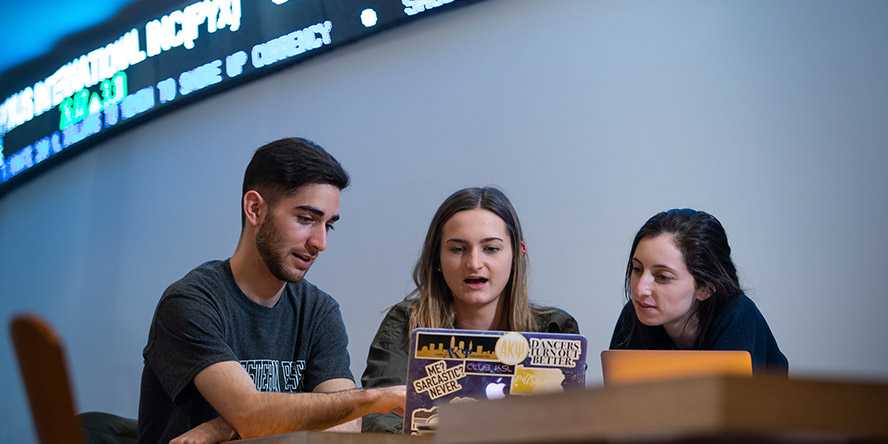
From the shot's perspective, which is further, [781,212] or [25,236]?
[25,236]

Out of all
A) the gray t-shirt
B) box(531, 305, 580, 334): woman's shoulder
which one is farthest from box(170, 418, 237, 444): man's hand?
box(531, 305, 580, 334): woman's shoulder

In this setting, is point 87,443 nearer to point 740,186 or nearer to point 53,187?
point 53,187

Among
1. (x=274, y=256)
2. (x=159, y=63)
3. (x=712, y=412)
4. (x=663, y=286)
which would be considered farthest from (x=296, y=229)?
(x=159, y=63)

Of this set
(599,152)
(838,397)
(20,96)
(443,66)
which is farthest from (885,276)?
(20,96)

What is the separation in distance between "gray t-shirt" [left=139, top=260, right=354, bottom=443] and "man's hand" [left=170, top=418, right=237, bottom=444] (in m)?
0.14

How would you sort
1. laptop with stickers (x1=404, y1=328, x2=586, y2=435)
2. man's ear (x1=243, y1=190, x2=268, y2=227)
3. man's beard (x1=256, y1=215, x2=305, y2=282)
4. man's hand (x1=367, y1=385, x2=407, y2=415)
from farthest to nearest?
man's ear (x1=243, y1=190, x2=268, y2=227) < man's beard (x1=256, y1=215, x2=305, y2=282) < man's hand (x1=367, y1=385, x2=407, y2=415) < laptop with stickers (x1=404, y1=328, x2=586, y2=435)

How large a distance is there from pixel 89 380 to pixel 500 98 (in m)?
2.63

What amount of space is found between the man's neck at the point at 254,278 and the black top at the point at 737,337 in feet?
2.91

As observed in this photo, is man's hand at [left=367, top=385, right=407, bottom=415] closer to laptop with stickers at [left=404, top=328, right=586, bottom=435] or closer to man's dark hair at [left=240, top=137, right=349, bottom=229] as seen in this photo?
laptop with stickers at [left=404, top=328, right=586, bottom=435]

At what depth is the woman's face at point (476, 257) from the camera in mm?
2561

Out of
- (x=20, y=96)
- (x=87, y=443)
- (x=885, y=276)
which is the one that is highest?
(x=20, y=96)

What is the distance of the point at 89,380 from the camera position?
5.18 metres

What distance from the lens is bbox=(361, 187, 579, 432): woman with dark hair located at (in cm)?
256

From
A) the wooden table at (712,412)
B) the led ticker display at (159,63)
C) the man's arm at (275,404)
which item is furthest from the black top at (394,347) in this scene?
the led ticker display at (159,63)
